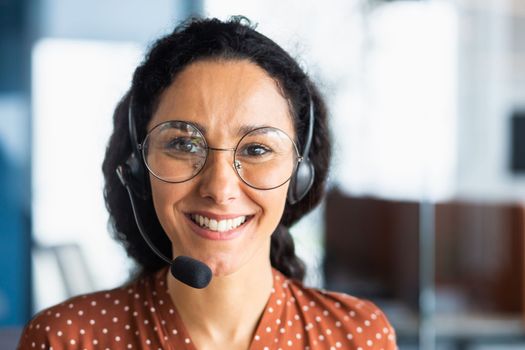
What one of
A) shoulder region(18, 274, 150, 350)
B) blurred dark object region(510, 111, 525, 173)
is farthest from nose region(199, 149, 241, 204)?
blurred dark object region(510, 111, 525, 173)

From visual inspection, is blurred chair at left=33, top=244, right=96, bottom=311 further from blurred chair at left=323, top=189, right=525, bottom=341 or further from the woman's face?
the woman's face

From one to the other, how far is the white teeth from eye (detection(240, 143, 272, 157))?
0.09 metres

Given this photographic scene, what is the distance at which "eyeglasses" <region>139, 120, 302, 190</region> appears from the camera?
43.9 inches

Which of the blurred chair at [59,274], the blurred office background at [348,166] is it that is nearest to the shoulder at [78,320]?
the blurred chair at [59,274]

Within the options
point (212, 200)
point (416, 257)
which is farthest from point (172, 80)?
point (416, 257)

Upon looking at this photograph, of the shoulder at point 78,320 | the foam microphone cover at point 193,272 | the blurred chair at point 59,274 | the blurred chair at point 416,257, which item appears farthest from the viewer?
the blurred chair at point 416,257

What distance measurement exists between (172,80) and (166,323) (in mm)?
373

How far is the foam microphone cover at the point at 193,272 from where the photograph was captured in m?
1.08

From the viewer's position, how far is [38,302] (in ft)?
13.0

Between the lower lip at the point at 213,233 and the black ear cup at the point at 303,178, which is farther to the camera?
the black ear cup at the point at 303,178

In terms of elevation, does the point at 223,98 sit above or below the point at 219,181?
above

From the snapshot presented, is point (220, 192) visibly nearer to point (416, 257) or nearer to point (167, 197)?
point (167, 197)

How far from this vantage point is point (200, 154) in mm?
1116

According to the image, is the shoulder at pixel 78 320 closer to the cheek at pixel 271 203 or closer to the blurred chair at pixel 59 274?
the cheek at pixel 271 203
